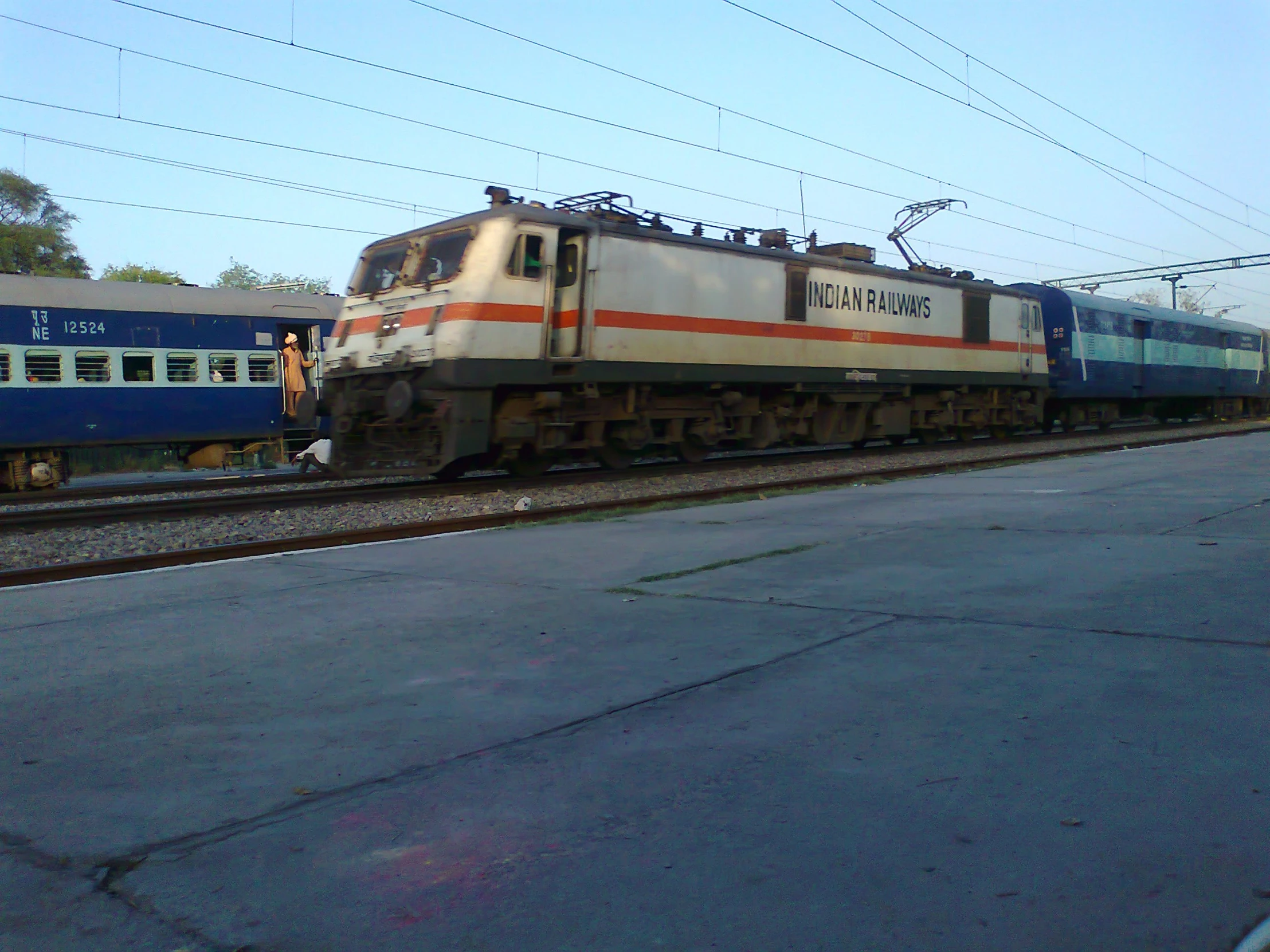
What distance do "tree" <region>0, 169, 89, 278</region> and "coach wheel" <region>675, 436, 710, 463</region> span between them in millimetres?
40635

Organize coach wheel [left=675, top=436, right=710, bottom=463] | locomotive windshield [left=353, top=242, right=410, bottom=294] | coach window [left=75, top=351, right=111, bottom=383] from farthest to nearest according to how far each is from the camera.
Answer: coach window [left=75, top=351, right=111, bottom=383] < coach wheel [left=675, top=436, right=710, bottom=463] < locomotive windshield [left=353, top=242, right=410, bottom=294]

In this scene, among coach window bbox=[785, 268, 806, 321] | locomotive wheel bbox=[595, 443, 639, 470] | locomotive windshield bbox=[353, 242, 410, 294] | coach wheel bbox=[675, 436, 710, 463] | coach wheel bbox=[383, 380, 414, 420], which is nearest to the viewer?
coach wheel bbox=[383, 380, 414, 420]

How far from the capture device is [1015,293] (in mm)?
22094

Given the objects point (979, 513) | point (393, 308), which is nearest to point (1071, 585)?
point (979, 513)

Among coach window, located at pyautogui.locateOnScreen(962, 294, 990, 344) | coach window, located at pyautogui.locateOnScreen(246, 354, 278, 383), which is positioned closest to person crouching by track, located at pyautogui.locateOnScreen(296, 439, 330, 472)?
coach window, located at pyautogui.locateOnScreen(246, 354, 278, 383)

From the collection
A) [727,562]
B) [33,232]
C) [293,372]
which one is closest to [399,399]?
[727,562]

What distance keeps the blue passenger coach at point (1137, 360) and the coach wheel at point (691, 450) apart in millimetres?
11653

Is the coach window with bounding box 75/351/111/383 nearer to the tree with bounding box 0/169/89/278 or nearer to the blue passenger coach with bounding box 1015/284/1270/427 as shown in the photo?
the blue passenger coach with bounding box 1015/284/1270/427

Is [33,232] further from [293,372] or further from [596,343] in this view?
[596,343]

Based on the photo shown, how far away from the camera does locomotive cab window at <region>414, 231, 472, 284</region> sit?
40.7ft

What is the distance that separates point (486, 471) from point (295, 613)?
11.8 metres

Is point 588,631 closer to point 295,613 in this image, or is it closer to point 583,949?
point 295,613

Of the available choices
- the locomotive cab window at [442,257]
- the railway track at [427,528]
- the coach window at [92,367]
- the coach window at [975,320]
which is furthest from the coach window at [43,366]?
the coach window at [975,320]

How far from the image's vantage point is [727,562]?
247 inches
